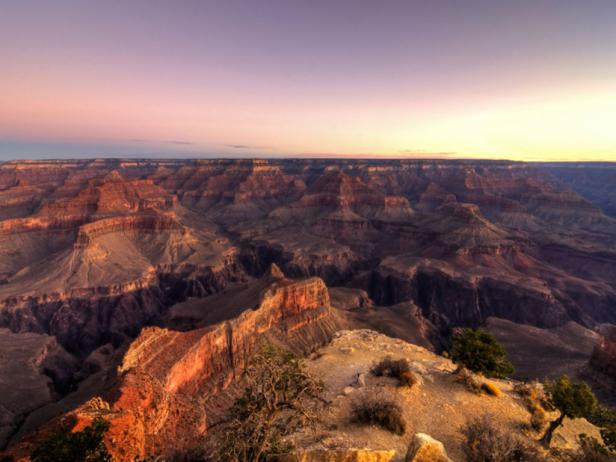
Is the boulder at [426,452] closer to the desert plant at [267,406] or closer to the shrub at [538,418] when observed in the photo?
the desert plant at [267,406]

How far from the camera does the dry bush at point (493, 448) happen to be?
1611cm

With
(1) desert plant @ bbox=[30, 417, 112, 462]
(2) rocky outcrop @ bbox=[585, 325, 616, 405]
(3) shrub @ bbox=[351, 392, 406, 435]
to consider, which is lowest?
(2) rocky outcrop @ bbox=[585, 325, 616, 405]

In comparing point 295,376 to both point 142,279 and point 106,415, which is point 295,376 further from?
point 142,279

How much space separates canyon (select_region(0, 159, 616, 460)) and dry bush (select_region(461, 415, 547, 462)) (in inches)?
723

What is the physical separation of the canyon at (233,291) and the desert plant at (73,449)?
326 centimetres

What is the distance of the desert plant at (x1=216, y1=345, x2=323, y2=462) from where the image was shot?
1473 cm

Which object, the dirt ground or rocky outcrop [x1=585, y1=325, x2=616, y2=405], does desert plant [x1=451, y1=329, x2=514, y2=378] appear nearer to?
the dirt ground

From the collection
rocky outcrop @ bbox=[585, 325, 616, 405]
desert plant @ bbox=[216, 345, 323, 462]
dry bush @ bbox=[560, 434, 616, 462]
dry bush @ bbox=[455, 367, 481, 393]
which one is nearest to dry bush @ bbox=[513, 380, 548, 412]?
dry bush @ bbox=[455, 367, 481, 393]

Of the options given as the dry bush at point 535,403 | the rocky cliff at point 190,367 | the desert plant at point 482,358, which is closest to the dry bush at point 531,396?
the dry bush at point 535,403

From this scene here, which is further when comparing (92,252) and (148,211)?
(148,211)

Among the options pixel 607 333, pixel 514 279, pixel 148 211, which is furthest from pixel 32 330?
pixel 514 279

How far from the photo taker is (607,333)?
4903 centimetres

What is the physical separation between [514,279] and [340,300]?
59363 mm

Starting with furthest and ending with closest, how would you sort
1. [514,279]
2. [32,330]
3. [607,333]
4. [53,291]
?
[514,279] < [53,291] < [32,330] < [607,333]
